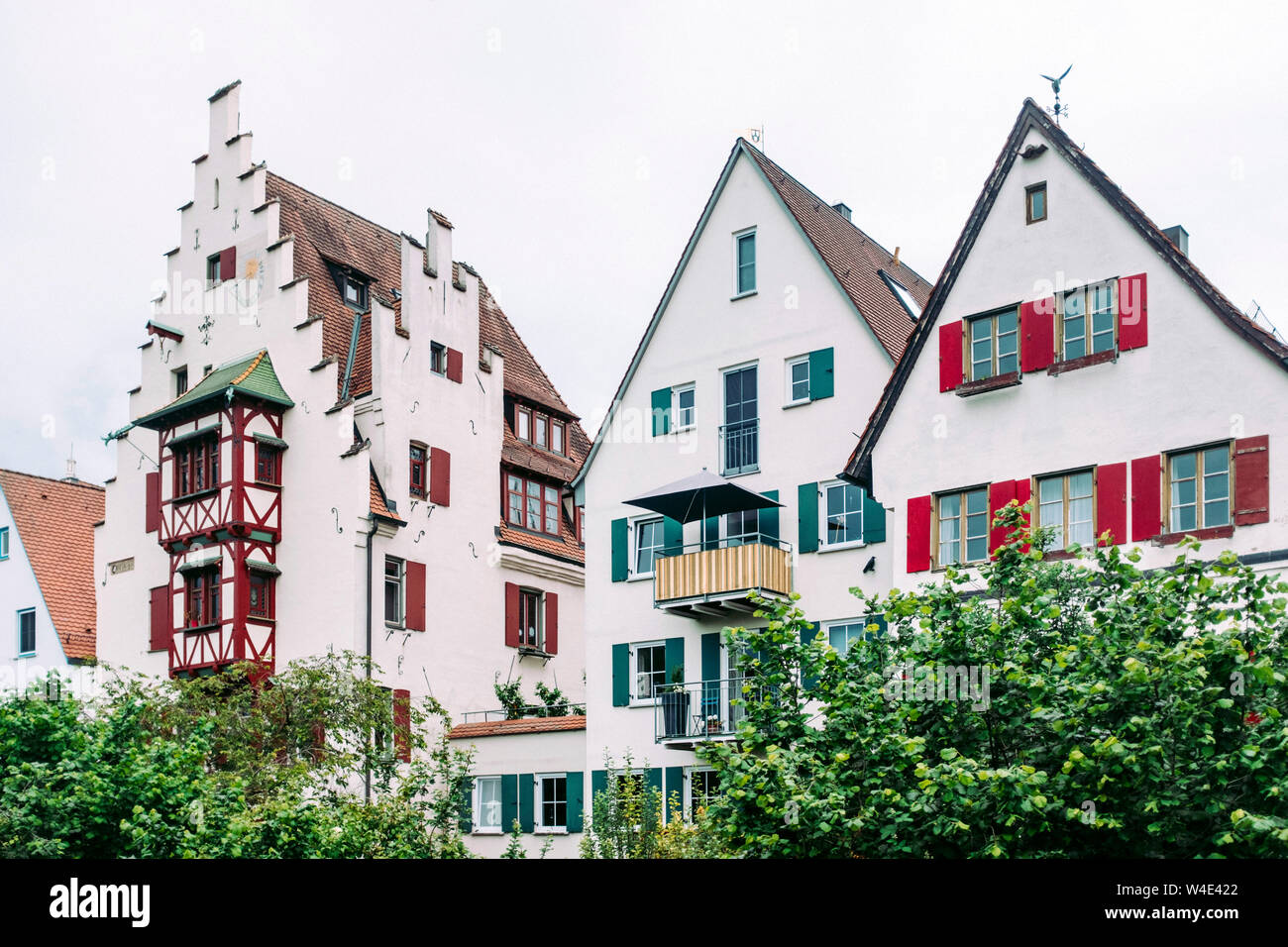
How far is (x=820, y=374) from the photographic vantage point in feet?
111

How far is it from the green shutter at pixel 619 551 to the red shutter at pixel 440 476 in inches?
281

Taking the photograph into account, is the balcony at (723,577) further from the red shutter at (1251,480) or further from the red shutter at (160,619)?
the red shutter at (160,619)

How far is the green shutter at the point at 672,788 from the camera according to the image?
3322 cm

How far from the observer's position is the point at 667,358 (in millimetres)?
36438

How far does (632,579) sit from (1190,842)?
66.6ft

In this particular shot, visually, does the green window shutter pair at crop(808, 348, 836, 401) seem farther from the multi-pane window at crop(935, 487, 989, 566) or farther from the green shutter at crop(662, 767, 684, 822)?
the green shutter at crop(662, 767, 684, 822)

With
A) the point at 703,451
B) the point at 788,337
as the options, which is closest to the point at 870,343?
the point at 788,337

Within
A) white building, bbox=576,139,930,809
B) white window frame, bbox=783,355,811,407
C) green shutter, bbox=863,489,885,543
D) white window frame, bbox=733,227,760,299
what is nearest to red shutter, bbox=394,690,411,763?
white building, bbox=576,139,930,809

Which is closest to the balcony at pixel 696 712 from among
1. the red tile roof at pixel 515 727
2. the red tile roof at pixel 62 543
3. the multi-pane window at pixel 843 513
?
the red tile roof at pixel 515 727

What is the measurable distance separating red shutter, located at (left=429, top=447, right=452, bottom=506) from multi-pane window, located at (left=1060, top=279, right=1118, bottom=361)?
61.0 ft

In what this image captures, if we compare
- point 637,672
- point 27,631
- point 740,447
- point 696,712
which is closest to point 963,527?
point 740,447

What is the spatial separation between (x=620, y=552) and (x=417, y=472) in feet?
25.7
